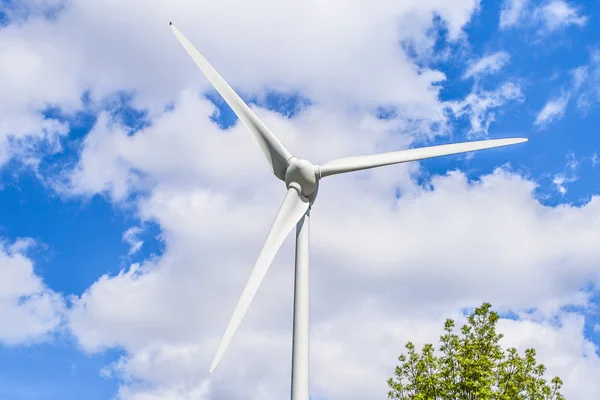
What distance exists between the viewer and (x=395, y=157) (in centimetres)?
2889

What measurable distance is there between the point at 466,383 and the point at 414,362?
148 inches

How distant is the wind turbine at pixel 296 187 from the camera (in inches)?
953

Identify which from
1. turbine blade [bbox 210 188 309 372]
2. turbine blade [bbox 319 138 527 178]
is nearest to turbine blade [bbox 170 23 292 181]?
turbine blade [bbox 210 188 309 372]

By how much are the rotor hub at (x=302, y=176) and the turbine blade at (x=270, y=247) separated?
0.31 m

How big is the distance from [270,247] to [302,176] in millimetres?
3392

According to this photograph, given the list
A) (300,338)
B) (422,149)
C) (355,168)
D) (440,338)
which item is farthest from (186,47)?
(440,338)

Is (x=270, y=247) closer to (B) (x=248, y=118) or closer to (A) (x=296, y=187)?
(A) (x=296, y=187)

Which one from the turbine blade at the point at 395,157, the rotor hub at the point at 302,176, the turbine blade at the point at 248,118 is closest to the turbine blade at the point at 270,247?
the rotor hub at the point at 302,176

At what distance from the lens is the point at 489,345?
114 ft

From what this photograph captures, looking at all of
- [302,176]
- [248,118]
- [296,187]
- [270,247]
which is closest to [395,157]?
[302,176]

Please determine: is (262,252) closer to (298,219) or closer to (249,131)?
(298,219)

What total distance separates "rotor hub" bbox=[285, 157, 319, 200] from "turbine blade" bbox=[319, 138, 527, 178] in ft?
2.01

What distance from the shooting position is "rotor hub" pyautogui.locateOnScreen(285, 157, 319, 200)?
27125 millimetres

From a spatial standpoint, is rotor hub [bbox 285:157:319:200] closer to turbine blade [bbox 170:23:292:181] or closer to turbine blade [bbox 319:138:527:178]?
turbine blade [bbox 319:138:527:178]
